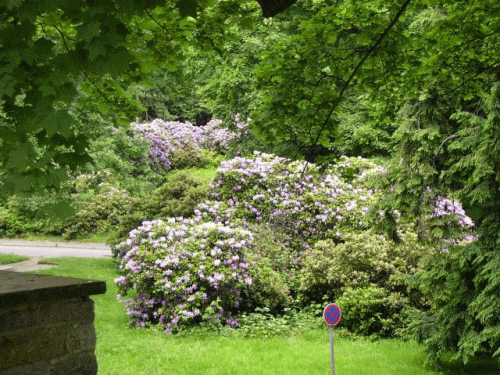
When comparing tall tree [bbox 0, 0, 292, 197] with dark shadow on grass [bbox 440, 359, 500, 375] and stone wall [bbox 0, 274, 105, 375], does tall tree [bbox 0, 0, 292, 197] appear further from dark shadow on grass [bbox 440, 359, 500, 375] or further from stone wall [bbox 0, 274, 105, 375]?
dark shadow on grass [bbox 440, 359, 500, 375]

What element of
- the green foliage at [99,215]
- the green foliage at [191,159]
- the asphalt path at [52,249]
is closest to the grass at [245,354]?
the asphalt path at [52,249]

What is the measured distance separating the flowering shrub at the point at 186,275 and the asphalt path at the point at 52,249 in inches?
240

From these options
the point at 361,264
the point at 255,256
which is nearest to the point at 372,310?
the point at 361,264

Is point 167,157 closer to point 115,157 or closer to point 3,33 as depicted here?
point 115,157

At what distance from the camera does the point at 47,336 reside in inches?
147

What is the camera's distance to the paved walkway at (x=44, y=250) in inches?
517

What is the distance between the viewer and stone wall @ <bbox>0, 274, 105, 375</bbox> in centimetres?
355

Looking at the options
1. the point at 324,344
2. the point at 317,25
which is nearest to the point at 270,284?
the point at 324,344

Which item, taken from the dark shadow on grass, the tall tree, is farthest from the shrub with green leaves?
the tall tree

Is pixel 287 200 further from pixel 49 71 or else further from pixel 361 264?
pixel 49 71

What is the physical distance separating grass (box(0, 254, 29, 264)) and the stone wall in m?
10.2

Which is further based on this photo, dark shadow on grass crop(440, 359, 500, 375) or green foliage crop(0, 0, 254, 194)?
dark shadow on grass crop(440, 359, 500, 375)

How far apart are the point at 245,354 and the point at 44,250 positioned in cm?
1031

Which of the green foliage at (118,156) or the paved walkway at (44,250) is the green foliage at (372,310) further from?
the paved walkway at (44,250)
